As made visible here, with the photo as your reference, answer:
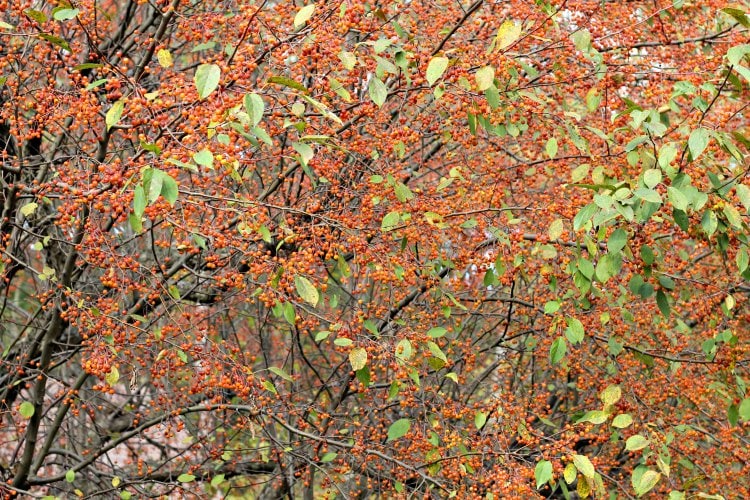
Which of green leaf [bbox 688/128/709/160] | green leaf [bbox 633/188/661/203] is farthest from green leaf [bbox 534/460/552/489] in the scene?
green leaf [bbox 688/128/709/160]

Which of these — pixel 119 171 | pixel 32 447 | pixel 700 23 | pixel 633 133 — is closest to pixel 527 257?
pixel 633 133

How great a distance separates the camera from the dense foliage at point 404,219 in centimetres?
369

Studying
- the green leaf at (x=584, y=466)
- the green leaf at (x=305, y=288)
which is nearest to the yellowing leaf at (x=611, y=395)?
the green leaf at (x=584, y=466)

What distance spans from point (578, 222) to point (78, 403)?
132 inches

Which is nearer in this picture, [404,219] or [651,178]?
[651,178]

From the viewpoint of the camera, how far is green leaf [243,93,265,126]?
300 cm

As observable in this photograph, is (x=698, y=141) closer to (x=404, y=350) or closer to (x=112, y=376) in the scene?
(x=404, y=350)

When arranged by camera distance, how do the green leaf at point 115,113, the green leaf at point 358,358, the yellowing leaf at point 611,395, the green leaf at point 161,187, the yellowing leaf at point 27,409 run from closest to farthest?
the green leaf at point 161,187, the green leaf at point 115,113, the green leaf at point 358,358, the yellowing leaf at point 611,395, the yellowing leaf at point 27,409

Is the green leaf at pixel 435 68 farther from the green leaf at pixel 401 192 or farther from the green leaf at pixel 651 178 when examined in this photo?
the green leaf at pixel 651 178

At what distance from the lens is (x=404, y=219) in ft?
13.8

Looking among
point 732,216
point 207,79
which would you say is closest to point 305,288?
point 207,79

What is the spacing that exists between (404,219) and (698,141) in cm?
128

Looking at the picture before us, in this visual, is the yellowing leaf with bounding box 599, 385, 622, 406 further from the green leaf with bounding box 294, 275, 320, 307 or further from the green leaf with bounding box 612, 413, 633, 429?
the green leaf with bounding box 294, 275, 320, 307

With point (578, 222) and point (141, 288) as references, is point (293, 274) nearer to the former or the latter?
point (141, 288)
